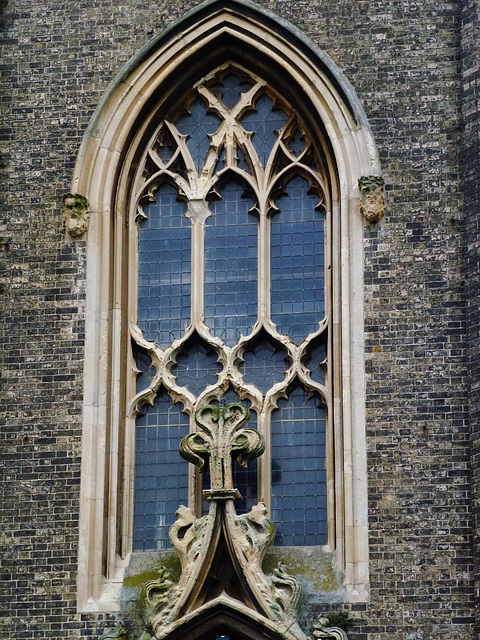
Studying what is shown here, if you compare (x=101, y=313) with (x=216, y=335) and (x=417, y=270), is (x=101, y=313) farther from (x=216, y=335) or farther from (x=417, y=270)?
(x=417, y=270)

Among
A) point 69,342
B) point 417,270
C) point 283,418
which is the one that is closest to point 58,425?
point 69,342

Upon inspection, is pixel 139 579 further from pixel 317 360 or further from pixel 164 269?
pixel 164 269

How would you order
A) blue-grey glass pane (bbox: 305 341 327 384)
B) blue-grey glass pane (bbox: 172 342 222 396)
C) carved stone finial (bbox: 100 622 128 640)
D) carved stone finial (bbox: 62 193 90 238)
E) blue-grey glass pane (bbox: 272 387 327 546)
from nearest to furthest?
carved stone finial (bbox: 100 622 128 640) < blue-grey glass pane (bbox: 272 387 327 546) < blue-grey glass pane (bbox: 305 341 327 384) < blue-grey glass pane (bbox: 172 342 222 396) < carved stone finial (bbox: 62 193 90 238)

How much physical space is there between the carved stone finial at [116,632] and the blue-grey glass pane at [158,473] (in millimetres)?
1220

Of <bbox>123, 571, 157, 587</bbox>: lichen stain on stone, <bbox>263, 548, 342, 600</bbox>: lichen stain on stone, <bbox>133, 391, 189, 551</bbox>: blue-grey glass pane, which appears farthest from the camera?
<bbox>133, 391, 189, 551</bbox>: blue-grey glass pane

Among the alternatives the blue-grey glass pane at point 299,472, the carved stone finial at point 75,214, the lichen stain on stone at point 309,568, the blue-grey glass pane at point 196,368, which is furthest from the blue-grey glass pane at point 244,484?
the carved stone finial at point 75,214

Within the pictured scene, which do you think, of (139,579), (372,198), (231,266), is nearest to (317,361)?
(231,266)

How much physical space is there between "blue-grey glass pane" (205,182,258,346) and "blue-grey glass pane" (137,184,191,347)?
0.27 m

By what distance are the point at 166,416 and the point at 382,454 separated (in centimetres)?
264

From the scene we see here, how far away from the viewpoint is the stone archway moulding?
20609mm

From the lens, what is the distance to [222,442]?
20.5 meters

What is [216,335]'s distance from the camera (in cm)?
2183

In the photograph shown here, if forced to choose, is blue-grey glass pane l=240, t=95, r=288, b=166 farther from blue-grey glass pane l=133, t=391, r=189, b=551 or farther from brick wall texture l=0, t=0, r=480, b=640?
blue-grey glass pane l=133, t=391, r=189, b=551

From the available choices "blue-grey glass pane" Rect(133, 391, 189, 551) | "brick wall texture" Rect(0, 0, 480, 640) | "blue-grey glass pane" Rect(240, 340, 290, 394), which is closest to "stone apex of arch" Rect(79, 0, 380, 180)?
"brick wall texture" Rect(0, 0, 480, 640)
